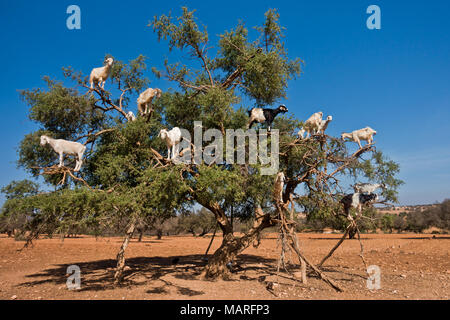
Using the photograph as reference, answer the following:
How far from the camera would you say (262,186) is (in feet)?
33.3

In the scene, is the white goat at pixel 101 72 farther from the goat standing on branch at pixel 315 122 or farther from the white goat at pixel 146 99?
the goat standing on branch at pixel 315 122

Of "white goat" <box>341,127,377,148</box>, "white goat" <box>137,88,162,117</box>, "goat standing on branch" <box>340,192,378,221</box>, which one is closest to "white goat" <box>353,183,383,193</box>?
"goat standing on branch" <box>340,192,378,221</box>

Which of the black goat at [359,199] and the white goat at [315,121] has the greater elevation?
the white goat at [315,121]

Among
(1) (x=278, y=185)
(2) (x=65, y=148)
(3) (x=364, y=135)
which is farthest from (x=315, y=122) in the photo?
(2) (x=65, y=148)

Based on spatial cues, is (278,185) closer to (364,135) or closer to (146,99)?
(364,135)

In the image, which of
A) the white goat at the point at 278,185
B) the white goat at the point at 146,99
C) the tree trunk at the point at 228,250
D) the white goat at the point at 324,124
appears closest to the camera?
the white goat at the point at 278,185

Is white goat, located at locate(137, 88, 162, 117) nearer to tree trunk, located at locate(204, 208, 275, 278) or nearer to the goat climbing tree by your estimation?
the goat climbing tree

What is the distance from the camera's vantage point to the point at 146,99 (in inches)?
389

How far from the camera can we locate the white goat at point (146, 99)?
31.9ft

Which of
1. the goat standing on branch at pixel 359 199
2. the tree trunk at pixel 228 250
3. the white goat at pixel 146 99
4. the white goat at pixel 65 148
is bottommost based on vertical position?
the tree trunk at pixel 228 250

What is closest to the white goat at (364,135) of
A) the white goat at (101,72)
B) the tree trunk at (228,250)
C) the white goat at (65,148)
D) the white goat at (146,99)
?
the tree trunk at (228,250)

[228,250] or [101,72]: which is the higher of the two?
[101,72]

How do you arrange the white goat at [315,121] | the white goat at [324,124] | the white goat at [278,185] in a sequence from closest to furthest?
the white goat at [278,185], the white goat at [324,124], the white goat at [315,121]

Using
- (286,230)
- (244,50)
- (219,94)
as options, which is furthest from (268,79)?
(286,230)
